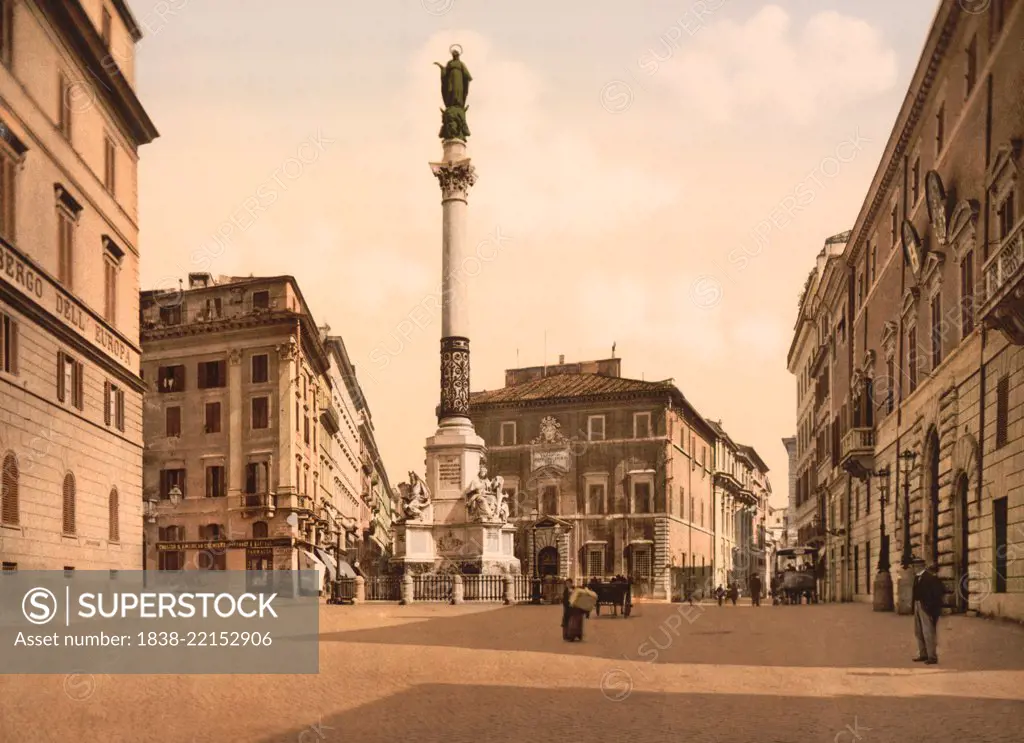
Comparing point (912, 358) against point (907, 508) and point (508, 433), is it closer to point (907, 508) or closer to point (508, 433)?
point (907, 508)

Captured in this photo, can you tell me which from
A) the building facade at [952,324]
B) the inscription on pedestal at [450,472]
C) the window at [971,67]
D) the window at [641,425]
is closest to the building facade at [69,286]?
the inscription on pedestal at [450,472]

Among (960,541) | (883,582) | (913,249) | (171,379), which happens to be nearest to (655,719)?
(960,541)

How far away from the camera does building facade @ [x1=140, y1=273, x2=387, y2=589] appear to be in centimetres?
5322

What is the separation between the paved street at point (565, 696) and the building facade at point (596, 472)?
50.7 meters

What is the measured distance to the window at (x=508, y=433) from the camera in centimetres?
7438

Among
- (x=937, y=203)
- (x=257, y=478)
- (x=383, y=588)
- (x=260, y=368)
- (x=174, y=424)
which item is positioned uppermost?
(x=937, y=203)

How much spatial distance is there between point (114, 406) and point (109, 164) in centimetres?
625

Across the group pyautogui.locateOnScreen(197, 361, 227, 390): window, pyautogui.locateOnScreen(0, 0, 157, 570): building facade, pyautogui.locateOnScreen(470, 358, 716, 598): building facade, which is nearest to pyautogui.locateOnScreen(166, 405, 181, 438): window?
pyautogui.locateOnScreen(197, 361, 227, 390): window

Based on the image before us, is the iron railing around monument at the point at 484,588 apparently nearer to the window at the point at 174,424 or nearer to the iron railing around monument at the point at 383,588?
the iron railing around monument at the point at 383,588

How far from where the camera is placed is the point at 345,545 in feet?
254

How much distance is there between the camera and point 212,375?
55000mm

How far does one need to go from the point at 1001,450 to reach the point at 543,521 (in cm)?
4335

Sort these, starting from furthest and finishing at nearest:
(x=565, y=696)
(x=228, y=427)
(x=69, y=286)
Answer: (x=228, y=427), (x=69, y=286), (x=565, y=696)

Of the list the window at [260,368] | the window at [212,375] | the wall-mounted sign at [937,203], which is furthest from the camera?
the window at [212,375]
